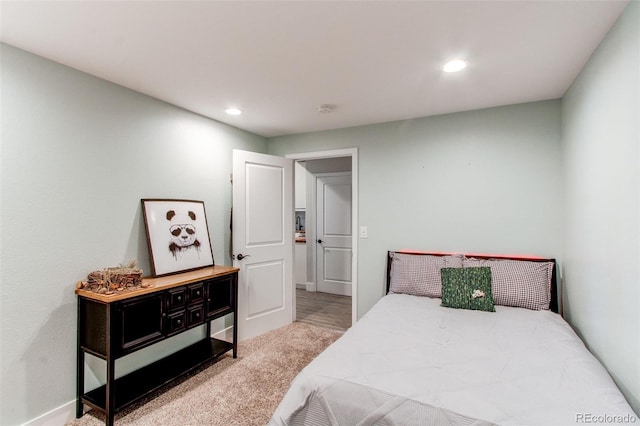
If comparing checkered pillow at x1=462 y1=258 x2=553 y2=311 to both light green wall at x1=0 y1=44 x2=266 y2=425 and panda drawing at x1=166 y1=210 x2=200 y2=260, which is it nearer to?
panda drawing at x1=166 y1=210 x2=200 y2=260

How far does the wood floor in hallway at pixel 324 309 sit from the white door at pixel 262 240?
41cm

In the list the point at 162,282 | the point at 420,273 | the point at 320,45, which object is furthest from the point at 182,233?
the point at 420,273

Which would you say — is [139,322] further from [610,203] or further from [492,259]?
[610,203]

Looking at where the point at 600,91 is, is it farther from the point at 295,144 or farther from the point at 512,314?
the point at 295,144

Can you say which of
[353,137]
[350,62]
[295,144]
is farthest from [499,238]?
[295,144]

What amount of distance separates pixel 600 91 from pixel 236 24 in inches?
81.6

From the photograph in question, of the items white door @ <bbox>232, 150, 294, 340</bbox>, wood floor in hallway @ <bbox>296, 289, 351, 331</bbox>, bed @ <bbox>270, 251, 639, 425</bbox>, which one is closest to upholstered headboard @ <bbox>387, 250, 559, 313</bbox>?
bed @ <bbox>270, 251, 639, 425</bbox>

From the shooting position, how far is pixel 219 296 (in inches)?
115

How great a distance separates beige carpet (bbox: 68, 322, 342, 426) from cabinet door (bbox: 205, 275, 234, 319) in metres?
0.47

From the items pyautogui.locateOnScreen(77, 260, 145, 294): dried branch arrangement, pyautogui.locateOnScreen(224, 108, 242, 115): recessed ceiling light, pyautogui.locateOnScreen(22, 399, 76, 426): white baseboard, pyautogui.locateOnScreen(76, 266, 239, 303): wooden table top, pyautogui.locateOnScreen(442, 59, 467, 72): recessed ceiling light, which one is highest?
pyautogui.locateOnScreen(224, 108, 242, 115): recessed ceiling light

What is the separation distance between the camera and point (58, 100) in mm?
2076

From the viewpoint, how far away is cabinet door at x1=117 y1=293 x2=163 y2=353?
81.2 inches

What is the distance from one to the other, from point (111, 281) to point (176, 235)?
29.3 inches

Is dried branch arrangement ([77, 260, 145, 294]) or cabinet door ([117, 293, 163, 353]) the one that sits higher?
dried branch arrangement ([77, 260, 145, 294])
